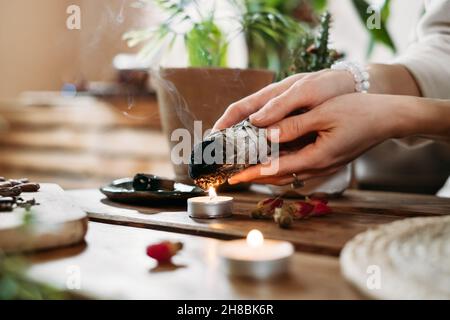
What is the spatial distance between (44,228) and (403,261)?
0.39 metres

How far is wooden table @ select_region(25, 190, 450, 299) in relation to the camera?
534 mm

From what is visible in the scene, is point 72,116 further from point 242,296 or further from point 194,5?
point 242,296

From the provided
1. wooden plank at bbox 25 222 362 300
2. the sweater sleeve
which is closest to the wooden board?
wooden plank at bbox 25 222 362 300

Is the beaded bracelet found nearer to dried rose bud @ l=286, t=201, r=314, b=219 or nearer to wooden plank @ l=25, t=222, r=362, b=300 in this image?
dried rose bud @ l=286, t=201, r=314, b=219

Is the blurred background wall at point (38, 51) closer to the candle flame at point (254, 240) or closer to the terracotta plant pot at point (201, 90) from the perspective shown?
the terracotta plant pot at point (201, 90)

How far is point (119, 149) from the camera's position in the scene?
374 cm

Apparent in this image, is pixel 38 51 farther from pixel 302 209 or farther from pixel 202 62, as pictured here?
pixel 302 209

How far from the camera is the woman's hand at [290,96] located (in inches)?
36.9

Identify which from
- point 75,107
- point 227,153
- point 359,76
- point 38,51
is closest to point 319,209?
point 227,153

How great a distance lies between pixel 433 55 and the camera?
49.4 inches

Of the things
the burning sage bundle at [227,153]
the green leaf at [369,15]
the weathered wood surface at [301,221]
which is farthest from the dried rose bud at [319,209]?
the green leaf at [369,15]

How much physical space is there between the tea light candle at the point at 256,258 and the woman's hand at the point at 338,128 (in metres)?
0.35
